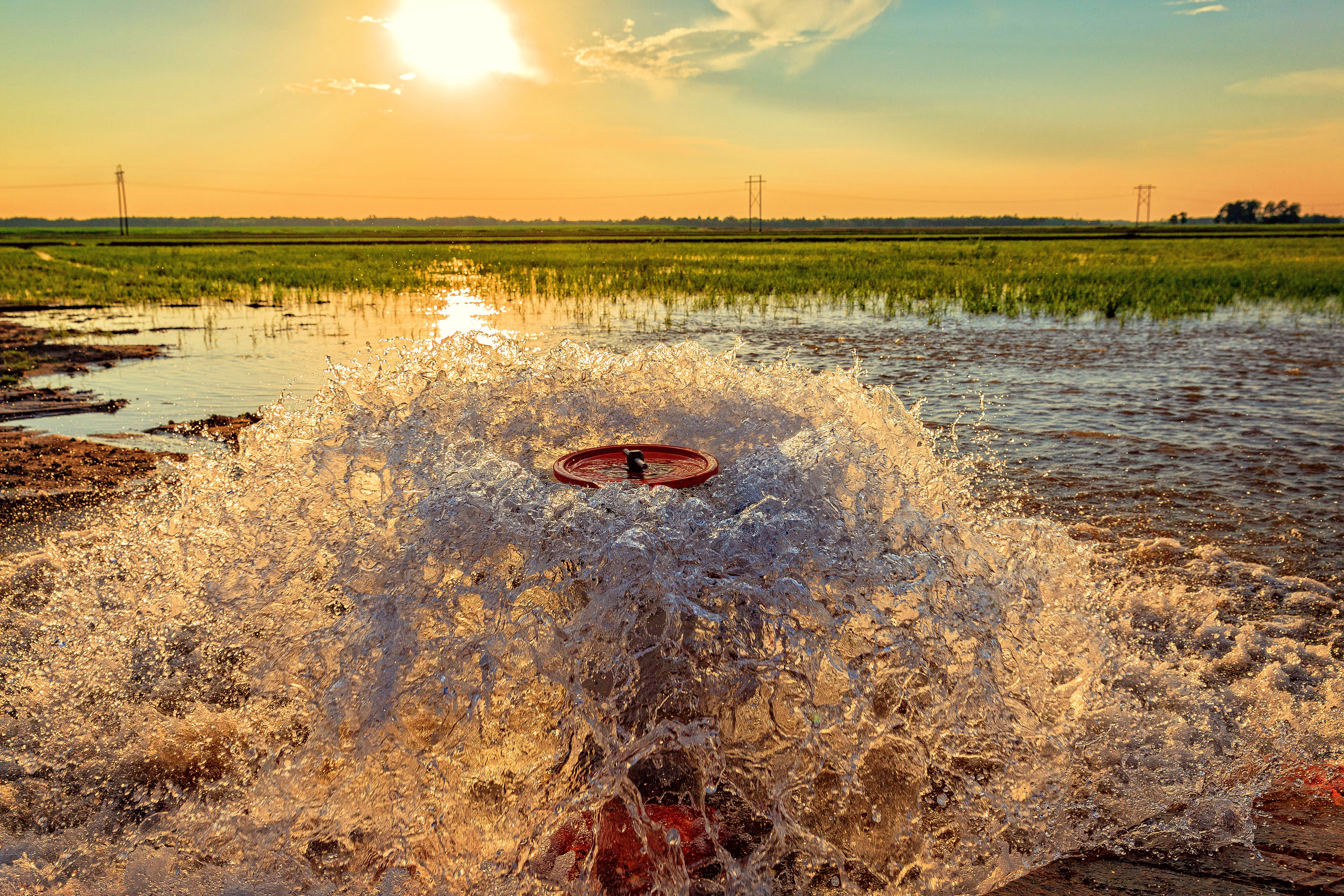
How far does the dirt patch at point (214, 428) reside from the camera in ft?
24.9

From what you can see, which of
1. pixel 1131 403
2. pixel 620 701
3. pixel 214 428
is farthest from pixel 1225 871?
pixel 214 428

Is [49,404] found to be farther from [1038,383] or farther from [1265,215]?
[1265,215]

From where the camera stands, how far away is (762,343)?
1368cm

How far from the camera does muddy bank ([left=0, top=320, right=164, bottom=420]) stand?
8.84m

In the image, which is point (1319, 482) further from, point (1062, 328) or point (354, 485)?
point (1062, 328)

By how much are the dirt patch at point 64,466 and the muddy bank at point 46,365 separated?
1294 mm

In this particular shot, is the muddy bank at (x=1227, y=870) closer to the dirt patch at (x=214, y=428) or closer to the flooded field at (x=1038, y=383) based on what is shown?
the flooded field at (x=1038, y=383)

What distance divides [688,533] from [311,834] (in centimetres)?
169

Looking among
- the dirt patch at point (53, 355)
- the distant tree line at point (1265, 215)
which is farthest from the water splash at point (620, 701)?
the distant tree line at point (1265, 215)

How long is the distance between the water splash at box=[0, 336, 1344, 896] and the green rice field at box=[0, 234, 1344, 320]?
15.1 meters

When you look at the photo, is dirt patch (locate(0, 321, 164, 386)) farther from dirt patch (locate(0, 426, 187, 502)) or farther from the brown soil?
the brown soil

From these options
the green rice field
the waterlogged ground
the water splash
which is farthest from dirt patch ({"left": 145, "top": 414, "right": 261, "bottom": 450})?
the green rice field

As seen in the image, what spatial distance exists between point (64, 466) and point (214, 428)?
1486 millimetres

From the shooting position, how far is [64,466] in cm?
659
